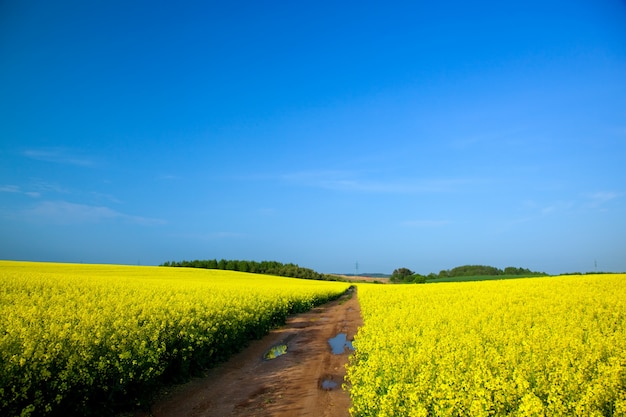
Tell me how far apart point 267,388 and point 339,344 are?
246 inches

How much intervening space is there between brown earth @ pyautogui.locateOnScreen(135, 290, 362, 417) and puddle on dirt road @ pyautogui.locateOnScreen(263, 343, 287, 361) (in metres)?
0.18

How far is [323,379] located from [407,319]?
3.03 meters

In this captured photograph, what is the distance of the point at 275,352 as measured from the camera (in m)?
13.6

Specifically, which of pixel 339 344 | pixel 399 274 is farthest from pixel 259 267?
pixel 339 344

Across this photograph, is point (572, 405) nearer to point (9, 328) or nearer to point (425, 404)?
point (425, 404)

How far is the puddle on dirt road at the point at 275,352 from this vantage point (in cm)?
1287

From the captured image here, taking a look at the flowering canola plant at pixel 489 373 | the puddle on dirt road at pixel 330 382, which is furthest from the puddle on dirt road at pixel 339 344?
the flowering canola plant at pixel 489 373

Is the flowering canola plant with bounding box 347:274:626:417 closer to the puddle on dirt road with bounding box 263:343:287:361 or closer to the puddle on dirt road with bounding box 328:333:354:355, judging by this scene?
the puddle on dirt road with bounding box 263:343:287:361

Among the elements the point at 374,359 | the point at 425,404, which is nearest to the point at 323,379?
the point at 374,359

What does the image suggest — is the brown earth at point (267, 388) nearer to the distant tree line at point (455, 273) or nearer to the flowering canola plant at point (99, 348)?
the flowering canola plant at point (99, 348)

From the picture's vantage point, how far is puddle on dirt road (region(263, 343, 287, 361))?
1287cm

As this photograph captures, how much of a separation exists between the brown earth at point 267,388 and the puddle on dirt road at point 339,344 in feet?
0.75

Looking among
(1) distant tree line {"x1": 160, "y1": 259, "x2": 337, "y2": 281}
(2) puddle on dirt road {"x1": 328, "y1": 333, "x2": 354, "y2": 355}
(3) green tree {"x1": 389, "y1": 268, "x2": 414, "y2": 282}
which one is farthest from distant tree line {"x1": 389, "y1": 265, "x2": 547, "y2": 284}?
(2) puddle on dirt road {"x1": 328, "y1": 333, "x2": 354, "y2": 355}

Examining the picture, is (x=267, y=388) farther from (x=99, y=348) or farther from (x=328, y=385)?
(x=99, y=348)
